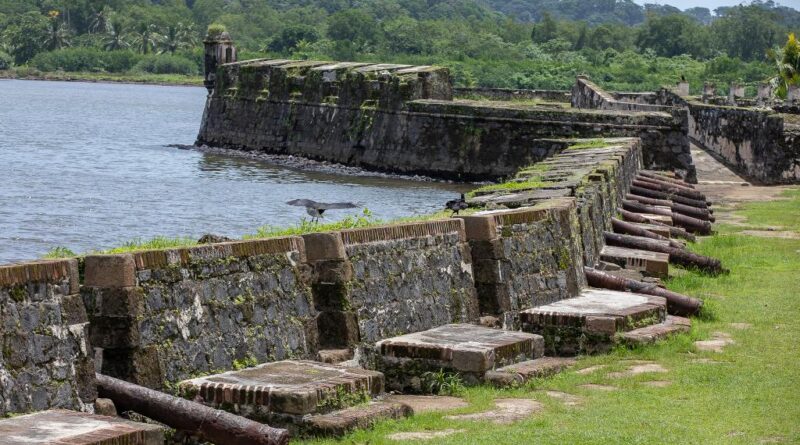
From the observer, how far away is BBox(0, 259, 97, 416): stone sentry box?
7.90m

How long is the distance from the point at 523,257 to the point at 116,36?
489ft

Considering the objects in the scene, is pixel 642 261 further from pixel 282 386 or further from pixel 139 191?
pixel 139 191

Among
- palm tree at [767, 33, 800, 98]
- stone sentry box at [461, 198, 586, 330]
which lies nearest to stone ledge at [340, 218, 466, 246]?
stone sentry box at [461, 198, 586, 330]

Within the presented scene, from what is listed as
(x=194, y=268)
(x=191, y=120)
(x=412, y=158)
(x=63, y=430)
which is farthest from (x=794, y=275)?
(x=191, y=120)

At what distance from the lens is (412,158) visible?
4616 centimetres

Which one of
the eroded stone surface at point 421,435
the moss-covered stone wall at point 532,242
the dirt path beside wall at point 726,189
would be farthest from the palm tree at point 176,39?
the eroded stone surface at point 421,435

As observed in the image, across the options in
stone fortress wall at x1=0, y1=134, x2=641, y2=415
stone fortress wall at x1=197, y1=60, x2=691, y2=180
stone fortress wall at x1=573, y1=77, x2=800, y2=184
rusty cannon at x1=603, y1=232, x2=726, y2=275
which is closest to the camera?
stone fortress wall at x1=0, y1=134, x2=641, y2=415

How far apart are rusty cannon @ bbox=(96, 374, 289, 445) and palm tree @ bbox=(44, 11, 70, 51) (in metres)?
150

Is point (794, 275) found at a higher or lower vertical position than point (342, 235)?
lower

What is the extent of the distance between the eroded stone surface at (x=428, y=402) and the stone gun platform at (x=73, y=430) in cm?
250

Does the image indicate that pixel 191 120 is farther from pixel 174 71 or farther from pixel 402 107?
pixel 174 71

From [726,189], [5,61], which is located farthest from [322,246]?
[5,61]

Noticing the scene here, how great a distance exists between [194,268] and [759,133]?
28221mm

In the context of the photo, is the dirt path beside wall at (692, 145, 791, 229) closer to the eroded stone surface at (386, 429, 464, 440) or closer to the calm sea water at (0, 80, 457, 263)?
the calm sea water at (0, 80, 457, 263)
